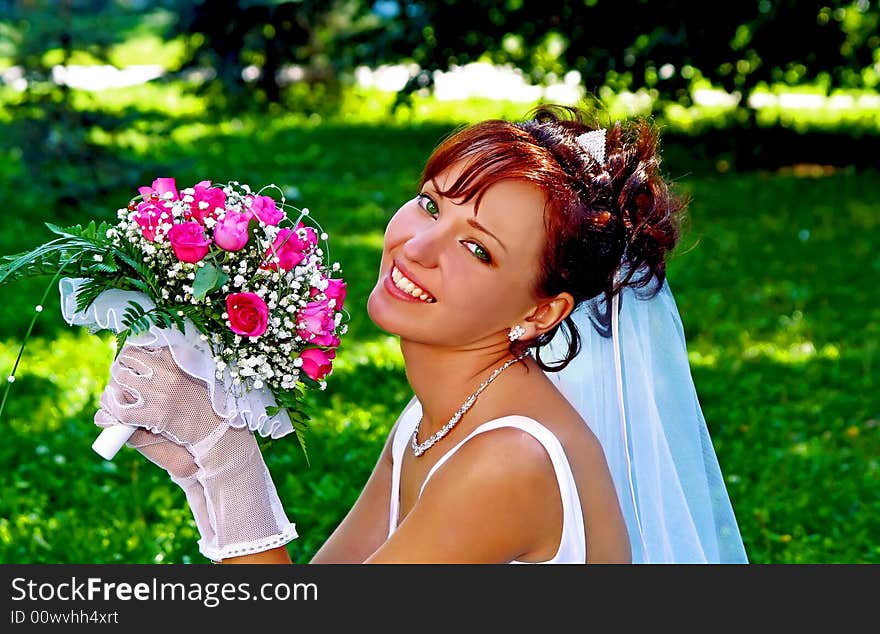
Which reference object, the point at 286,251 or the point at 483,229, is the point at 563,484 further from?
the point at 286,251

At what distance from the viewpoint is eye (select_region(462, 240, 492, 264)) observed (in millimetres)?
2320

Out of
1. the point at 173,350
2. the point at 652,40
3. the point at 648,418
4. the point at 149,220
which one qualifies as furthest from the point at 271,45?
the point at 173,350

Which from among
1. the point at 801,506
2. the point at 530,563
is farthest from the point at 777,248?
the point at 530,563

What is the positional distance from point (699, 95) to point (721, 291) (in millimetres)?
8661

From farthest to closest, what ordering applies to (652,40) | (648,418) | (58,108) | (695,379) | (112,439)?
(652,40) → (58,108) → (695,379) → (648,418) → (112,439)

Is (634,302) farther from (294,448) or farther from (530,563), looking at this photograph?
(294,448)

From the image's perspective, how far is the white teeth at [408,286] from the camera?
2.35 metres

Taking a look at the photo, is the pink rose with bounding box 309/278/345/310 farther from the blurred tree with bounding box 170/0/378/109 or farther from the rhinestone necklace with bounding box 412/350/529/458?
the blurred tree with bounding box 170/0/378/109

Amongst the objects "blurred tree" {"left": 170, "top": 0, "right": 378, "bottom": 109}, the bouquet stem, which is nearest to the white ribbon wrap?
the bouquet stem

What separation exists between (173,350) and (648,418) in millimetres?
1027

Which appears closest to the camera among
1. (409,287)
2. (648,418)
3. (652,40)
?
(409,287)

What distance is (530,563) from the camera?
238 centimetres

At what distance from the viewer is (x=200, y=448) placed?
2305 millimetres

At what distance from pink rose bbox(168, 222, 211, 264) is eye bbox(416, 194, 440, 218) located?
0.42m
